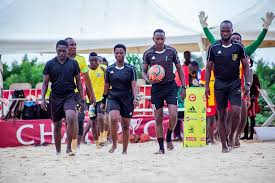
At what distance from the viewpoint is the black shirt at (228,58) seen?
839 centimetres

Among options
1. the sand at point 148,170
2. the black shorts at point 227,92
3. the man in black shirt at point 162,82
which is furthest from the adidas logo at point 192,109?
the sand at point 148,170

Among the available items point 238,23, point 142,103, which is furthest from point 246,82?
point 142,103

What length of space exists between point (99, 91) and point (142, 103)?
397cm

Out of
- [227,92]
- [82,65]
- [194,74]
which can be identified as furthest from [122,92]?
[194,74]

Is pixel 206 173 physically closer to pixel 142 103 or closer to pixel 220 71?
pixel 220 71

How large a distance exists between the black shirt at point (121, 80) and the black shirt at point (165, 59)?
38 cm

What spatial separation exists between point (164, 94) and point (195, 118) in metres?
1.97

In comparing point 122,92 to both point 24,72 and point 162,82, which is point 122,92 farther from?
point 24,72

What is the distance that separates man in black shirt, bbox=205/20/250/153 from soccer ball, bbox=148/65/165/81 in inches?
30.7

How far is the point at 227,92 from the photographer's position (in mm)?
8500

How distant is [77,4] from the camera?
48.9 feet

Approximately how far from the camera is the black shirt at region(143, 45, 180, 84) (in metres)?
8.82

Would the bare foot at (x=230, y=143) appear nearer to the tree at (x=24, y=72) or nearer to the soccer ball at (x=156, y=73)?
the soccer ball at (x=156, y=73)

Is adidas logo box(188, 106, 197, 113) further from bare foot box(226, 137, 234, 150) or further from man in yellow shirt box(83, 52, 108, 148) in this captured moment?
man in yellow shirt box(83, 52, 108, 148)
